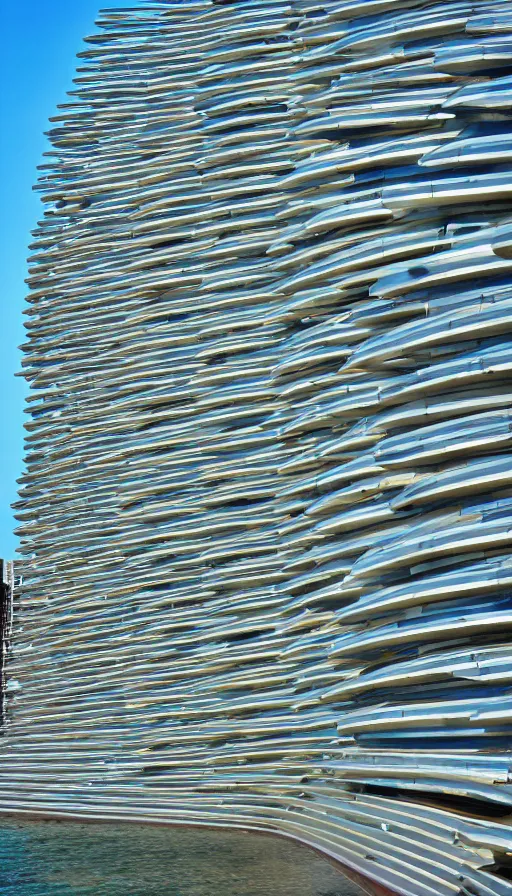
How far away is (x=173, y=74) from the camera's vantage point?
19.4 metres

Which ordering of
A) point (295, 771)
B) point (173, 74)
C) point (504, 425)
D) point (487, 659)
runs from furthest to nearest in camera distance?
point (173, 74) → point (295, 771) → point (504, 425) → point (487, 659)

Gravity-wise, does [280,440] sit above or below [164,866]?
above

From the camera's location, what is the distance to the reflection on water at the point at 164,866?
7508 millimetres

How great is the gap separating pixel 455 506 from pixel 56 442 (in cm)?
1158

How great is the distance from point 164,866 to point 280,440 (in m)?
7.17

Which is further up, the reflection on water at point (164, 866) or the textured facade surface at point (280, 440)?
the textured facade surface at point (280, 440)

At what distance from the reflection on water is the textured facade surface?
303 mm

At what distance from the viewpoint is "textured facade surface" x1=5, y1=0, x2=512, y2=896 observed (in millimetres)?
9594

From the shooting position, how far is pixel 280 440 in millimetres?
15445

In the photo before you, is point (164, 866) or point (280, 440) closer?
point (164, 866)

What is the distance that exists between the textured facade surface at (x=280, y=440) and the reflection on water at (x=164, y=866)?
0.99 feet

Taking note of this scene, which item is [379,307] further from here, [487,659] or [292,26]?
[292,26]

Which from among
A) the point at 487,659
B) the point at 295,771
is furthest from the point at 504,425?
the point at 295,771

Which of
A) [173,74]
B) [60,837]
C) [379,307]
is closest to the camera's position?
[379,307]
